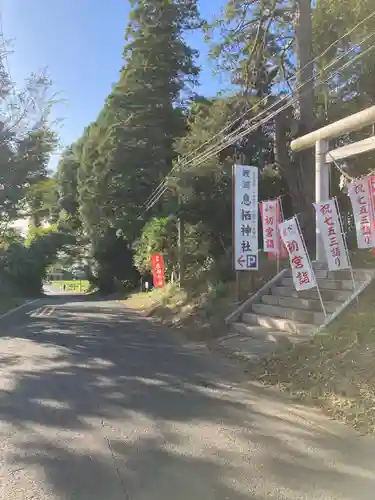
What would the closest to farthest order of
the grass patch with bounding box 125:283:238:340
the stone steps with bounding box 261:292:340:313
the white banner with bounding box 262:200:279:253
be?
the stone steps with bounding box 261:292:340:313, the grass patch with bounding box 125:283:238:340, the white banner with bounding box 262:200:279:253

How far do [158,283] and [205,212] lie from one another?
8.30 metres

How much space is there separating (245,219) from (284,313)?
3.32 metres

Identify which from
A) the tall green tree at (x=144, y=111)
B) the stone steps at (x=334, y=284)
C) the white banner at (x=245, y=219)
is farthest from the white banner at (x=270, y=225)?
the tall green tree at (x=144, y=111)

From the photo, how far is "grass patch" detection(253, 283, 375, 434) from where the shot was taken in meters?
6.16

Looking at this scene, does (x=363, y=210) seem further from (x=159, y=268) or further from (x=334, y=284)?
(x=159, y=268)

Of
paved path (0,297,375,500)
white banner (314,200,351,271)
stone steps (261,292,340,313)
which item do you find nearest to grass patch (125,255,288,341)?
stone steps (261,292,340,313)

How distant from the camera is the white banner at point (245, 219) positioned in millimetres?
13609

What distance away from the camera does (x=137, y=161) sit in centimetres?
2730

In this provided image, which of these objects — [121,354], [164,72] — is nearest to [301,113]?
[121,354]

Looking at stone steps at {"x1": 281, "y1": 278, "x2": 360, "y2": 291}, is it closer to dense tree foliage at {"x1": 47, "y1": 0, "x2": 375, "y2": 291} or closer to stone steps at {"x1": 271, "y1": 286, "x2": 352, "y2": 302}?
stone steps at {"x1": 271, "y1": 286, "x2": 352, "y2": 302}

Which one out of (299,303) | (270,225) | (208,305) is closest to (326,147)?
(270,225)

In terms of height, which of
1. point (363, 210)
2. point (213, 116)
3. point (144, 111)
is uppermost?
point (144, 111)

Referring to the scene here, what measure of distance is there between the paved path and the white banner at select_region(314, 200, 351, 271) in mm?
3135

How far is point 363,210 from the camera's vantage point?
9.96m
